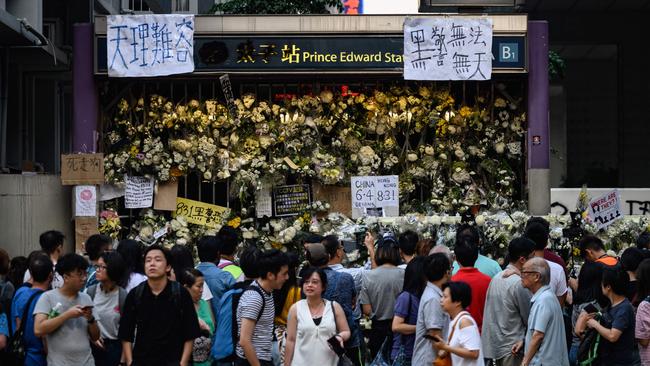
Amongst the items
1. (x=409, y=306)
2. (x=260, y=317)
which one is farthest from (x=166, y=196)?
(x=260, y=317)

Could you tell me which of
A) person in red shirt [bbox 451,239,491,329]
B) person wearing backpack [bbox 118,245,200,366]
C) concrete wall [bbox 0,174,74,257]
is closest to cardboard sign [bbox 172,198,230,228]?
concrete wall [bbox 0,174,74,257]

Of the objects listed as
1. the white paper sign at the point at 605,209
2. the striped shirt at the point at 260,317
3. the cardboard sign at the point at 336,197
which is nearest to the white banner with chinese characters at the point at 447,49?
the cardboard sign at the point at 336,197

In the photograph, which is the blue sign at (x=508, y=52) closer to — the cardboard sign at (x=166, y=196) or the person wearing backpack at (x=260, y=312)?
the cardboard sign at (x=166, y=196)

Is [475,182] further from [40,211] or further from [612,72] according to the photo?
[612,72]

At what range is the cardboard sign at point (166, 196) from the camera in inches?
661

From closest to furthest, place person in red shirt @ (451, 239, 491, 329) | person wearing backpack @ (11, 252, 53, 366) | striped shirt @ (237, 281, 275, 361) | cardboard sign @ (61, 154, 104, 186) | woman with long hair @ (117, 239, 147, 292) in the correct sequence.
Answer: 1. striped shirt @ (237, 281, 275, 361)
2. person wearing backpack @ (11, 252, 53, 366)
3. woman with long hair @ (117, 239, 147, 292)
4. person in red shirt @ (451, 239, 491, 329)
5. cardboard sign @ (61, 154, 104, 186)

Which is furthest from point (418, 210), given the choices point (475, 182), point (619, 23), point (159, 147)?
point (619, 23)

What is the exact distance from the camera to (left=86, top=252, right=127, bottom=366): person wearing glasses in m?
9.58

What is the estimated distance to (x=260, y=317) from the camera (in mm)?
9383

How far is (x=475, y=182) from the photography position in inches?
672

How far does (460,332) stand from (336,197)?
838 centimetres

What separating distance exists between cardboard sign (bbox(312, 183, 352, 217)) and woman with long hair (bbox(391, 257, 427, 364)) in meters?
6.75

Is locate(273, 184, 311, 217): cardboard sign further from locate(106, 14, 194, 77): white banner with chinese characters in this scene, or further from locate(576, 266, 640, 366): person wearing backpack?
locate(576, 266, 640, 366): person wearing backpack

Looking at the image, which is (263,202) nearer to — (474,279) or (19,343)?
(474,279)
